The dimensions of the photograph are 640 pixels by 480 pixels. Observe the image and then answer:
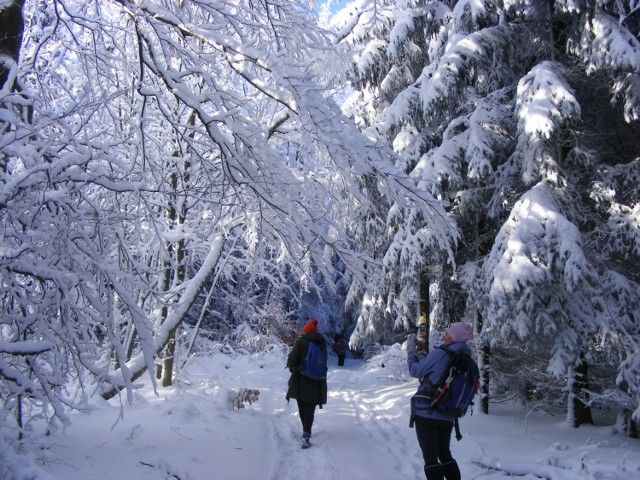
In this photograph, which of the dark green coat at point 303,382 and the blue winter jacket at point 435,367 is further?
the dark green coat at point 303,382

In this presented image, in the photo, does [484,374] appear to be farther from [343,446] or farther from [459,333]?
[459,333]

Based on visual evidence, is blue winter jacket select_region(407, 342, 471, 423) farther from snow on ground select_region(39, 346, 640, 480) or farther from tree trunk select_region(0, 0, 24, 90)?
tree trunk select_region(0, 0, 24, 90)

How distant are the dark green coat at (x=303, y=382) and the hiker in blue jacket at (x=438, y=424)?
230 centimetres

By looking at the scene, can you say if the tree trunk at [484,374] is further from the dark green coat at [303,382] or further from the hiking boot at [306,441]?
the hiking boot at [306,441]

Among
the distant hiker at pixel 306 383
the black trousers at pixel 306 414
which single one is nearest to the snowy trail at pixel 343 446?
the black trousers at pixel 306 414

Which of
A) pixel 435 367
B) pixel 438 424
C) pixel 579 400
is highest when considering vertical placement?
pixel 435 367

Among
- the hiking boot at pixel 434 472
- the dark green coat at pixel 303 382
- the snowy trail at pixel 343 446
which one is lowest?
the snowy trail at pixel 343 446

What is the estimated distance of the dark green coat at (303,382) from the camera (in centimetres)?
619

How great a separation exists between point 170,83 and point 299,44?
6.43 ft

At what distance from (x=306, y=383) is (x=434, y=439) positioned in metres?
2.51

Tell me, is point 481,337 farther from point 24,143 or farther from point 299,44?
point 24,143

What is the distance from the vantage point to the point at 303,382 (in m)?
6.28

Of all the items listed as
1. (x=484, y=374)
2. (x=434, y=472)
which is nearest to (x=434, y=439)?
(x=434, y=472)

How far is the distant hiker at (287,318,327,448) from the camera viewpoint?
240 inches
